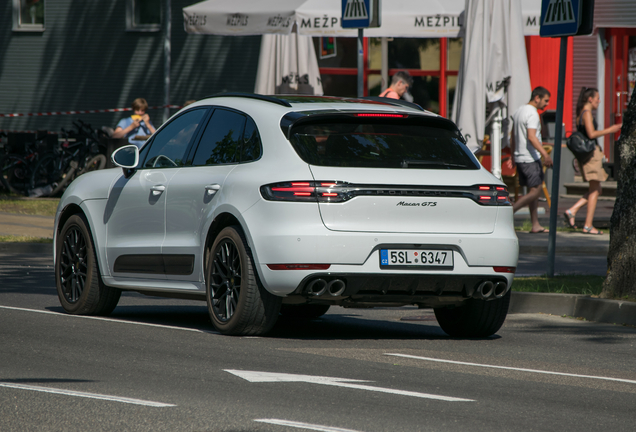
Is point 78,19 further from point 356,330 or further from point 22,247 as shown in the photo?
point 356,330

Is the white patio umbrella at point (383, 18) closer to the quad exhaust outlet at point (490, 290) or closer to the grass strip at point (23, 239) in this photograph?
the grass strip at point (23, 239)

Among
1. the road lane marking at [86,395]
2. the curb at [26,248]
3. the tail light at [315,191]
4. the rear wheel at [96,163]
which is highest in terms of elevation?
the tail light at [315,191]

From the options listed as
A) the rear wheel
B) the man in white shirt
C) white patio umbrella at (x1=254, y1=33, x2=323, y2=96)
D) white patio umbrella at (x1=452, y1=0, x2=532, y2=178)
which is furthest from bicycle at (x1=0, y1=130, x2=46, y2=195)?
the man in white shirt

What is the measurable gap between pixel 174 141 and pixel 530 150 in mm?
8530

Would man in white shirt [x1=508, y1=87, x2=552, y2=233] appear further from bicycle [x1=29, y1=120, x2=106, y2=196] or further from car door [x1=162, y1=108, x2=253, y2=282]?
car door [x1=162, y1=108, x2=253, y2=282]

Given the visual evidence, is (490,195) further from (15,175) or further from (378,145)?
(15,175)

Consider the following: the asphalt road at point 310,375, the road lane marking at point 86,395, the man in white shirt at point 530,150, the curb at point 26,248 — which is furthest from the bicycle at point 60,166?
the road lane marking at point 86,395

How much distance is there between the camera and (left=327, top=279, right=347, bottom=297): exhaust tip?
283 inches

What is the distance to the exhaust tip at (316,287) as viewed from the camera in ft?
23.6

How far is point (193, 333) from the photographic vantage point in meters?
7.89

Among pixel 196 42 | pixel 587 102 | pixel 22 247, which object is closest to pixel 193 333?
pixel 22 247

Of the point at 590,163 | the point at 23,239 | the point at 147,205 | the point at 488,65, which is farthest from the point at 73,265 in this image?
the point at 590,163

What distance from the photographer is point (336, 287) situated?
7203 millimetres

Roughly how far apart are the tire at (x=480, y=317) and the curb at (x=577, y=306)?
1.30 metres
